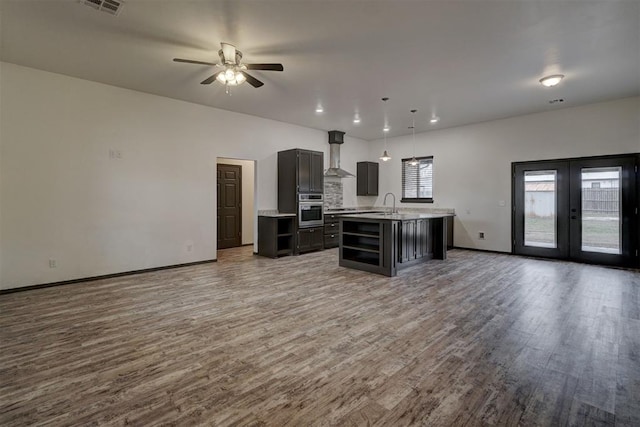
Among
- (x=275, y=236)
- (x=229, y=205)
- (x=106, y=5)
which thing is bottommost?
(x=275, y=236)

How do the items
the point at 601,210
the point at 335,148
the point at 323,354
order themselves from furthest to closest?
the point at 335,148
the point at 601,210
the point at 323,354

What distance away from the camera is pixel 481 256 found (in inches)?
262

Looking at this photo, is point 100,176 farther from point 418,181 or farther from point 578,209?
point 578,209

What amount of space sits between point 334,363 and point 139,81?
4.99 m

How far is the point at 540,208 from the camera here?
6.45 m

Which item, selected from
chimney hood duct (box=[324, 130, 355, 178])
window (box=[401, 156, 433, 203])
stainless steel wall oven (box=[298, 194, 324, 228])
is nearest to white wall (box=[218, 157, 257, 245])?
stainless steel wall oven (box=[298, 194, 324, 228])

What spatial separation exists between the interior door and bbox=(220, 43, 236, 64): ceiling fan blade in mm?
4565

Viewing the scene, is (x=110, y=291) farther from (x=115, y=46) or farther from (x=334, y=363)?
(x=334, y=363)

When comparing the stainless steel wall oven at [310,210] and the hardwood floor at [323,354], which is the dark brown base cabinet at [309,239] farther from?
the hardwood floor at [323,354]

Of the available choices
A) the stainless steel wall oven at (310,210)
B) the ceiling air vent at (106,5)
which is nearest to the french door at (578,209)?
the stainless steel wall oven at (310,210)

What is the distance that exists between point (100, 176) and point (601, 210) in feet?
29.7

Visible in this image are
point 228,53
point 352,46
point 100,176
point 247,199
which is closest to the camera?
point 228,53

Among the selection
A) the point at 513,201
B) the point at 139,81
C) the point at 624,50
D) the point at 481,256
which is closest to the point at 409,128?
the point at 513,201

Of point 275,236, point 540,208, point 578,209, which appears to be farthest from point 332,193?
point 578,209
